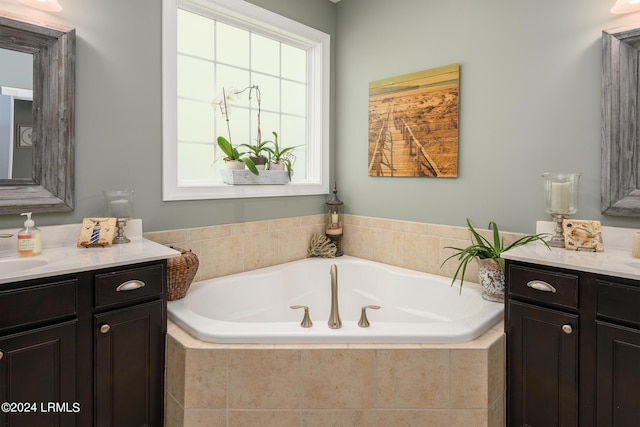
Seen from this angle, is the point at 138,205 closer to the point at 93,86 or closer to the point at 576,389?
the point at 93,86

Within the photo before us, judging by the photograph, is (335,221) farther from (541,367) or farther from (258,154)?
(541,367)

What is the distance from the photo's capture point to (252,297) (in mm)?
2590

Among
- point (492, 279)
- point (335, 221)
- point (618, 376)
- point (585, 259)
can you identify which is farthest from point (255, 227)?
point (618, 376)

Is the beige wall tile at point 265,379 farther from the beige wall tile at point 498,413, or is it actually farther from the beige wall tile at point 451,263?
the beige wall tile at point 451,263

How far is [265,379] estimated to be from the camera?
1675 millimetres

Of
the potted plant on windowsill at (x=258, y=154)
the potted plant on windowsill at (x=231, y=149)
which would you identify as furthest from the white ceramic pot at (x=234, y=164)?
the potted plant on windowsill at (x=258, y=154)

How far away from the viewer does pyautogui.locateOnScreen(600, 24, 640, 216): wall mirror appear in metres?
1.89

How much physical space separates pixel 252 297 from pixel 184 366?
3.03ft

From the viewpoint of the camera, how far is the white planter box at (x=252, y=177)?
8.67 ft

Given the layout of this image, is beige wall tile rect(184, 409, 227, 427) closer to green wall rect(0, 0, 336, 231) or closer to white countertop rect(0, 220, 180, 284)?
white countertop rect(0, 220, 180, 284)

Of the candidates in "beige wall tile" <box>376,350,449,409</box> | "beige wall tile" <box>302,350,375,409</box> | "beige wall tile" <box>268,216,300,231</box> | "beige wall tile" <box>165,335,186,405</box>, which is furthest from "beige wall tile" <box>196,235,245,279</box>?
"beige wall tile" <box>376,350,449,409</box>

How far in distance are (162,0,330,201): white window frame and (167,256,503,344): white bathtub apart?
57cm

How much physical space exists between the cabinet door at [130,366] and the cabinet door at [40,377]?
10cm

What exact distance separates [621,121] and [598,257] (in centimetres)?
69
